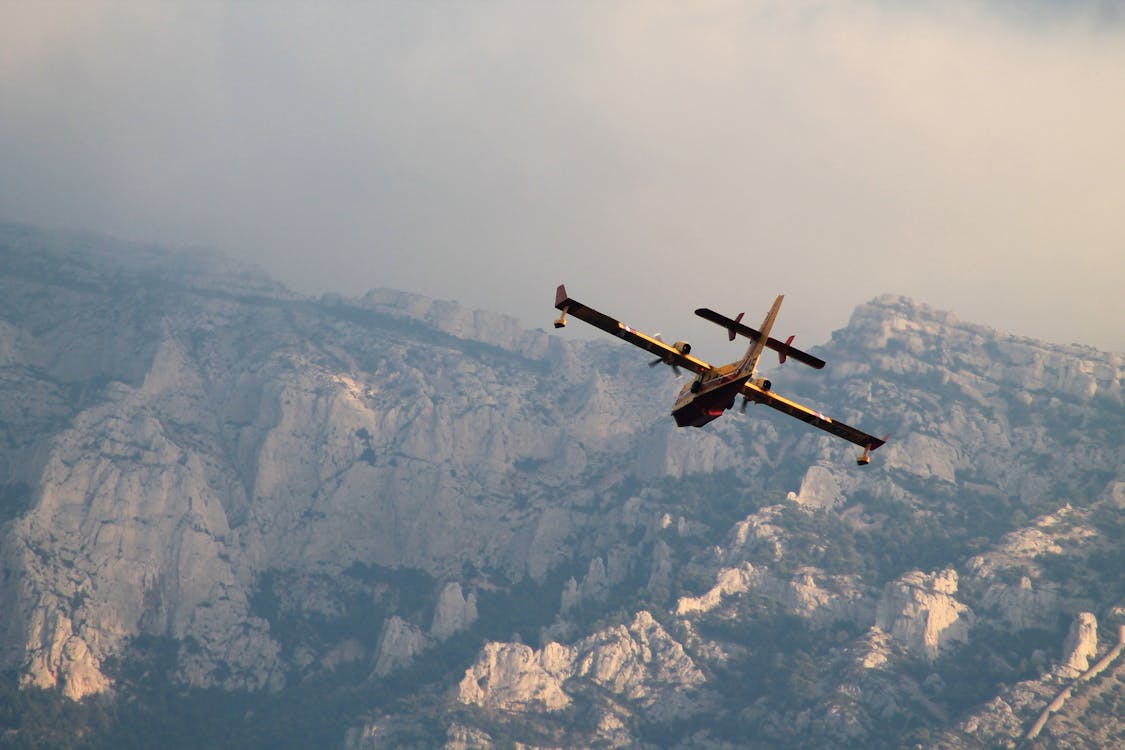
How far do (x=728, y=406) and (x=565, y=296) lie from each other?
18917 mm

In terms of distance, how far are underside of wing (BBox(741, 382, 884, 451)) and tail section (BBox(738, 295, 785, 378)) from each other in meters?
2.12

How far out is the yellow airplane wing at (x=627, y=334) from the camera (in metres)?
118

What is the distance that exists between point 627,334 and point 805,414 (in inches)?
763

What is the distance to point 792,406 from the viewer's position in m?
124

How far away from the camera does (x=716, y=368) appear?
12431cm

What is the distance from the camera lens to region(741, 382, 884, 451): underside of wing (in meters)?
121

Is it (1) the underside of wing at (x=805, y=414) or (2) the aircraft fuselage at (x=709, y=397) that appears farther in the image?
(1) the underside of wing at (x=805, y=414)

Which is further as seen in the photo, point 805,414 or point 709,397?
point 805,414

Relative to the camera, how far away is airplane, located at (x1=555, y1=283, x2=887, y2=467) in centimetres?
11812

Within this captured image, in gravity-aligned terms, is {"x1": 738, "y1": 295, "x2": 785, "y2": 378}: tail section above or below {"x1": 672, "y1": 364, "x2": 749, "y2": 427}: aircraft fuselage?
above

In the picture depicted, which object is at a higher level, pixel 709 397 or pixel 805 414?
pixel 805 414

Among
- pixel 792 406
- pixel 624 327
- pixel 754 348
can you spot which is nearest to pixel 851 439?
pixel 792 406

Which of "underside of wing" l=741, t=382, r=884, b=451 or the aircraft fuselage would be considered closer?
the aircraft fuselage

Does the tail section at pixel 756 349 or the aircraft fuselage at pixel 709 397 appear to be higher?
the tail section at pixel 756 349
